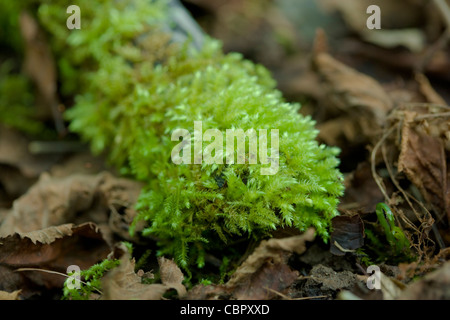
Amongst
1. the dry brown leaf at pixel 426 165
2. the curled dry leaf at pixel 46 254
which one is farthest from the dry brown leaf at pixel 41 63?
the dry brown leaf at pixel 426 165

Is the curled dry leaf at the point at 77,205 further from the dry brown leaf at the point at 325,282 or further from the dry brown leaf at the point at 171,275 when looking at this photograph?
the dry brown leaf at the point at 325,282

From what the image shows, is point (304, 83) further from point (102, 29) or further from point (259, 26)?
point (102, 29)

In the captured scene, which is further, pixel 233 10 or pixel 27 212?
pixel 233 10

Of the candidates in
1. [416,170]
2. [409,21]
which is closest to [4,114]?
[416,170]

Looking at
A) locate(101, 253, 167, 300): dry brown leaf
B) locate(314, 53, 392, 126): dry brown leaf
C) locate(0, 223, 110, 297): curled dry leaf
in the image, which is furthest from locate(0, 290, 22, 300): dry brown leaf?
locate(314, 53, 392, 126): dry brown leaf
